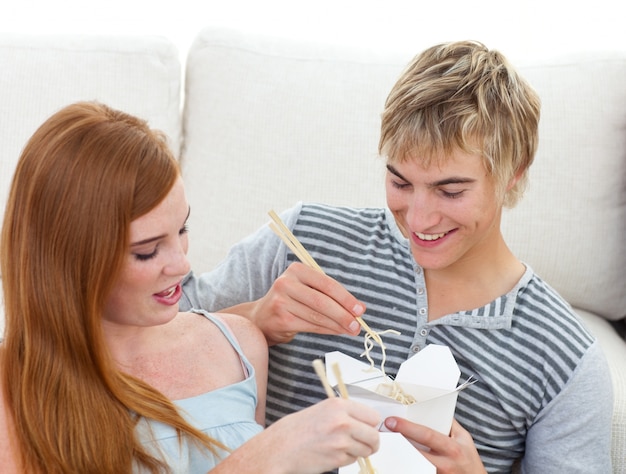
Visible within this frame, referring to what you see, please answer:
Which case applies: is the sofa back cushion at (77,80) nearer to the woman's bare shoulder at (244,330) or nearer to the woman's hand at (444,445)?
the woman's bare shoulder at (244,330)

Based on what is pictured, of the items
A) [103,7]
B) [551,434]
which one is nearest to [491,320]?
[551,434]

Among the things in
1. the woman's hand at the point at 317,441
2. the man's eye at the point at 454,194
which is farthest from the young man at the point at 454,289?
the woman's hand at the point at 317,441

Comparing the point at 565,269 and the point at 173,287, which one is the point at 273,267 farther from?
the point at 565,269

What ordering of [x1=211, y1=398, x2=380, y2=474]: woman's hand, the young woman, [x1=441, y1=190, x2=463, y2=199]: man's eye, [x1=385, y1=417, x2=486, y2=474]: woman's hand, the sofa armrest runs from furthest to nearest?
the sofa armrest < [x1=441, y1=190, x2=463, y2=199]: man's eye < [x1=385, y1=417, x2=486, y2=474]: woman's hand < the young woman < [x1=211, y1=398, x2=380, y2=474]: woman's hand

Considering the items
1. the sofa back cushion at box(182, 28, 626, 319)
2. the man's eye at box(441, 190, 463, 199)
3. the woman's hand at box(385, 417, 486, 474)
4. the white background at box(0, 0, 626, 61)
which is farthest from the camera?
the white background at box(0, 0, 626, 61)

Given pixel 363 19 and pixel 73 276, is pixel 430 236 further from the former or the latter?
pixel 363 19

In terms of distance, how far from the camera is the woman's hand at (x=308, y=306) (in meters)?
1.41

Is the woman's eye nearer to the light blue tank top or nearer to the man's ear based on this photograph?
the light blue tank top

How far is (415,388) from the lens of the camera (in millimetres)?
1312

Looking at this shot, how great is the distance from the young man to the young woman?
266mm

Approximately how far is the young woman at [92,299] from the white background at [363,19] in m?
1.40

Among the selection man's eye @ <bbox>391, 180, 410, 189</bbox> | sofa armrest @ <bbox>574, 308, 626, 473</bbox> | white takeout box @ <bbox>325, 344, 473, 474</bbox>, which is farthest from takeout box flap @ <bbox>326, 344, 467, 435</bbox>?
sofa armrest @ <bbox>574, 308, 626, 473</bbox>

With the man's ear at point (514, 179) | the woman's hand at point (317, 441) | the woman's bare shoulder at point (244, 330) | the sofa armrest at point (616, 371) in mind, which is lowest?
the sofa armrest at point (616, 371)

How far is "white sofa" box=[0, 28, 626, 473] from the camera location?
6.64 feet
